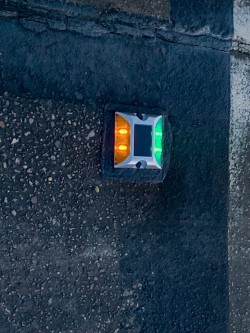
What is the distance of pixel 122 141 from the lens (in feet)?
6.55

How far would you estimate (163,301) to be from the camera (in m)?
2.12

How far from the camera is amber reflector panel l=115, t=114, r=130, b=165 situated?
1.99 m

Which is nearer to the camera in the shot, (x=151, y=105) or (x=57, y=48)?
(x=57, y=48)

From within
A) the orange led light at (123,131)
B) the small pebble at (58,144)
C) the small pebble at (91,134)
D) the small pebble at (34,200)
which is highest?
the orange led light at (123,131)

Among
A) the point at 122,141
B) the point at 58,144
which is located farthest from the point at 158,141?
the point at 58,144

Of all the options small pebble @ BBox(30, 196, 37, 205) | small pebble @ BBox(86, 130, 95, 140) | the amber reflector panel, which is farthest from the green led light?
small pebble @ BBox(30, 196, 37, 205)

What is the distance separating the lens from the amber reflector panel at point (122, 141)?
199 cm

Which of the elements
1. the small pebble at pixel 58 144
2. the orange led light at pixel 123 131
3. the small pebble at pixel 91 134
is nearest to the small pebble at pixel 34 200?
the small pebble at pixel 58 144

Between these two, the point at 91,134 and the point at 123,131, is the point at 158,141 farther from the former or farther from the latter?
the point at 91,134

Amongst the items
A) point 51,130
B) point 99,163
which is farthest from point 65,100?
point 99,163

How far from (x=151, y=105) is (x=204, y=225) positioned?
2.04ft

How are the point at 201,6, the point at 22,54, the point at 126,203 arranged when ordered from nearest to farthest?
the point at 22,54 < the point at 126,203 < the point at 201,6

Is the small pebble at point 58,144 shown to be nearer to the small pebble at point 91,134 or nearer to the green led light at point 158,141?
the small pebble at point 91,134

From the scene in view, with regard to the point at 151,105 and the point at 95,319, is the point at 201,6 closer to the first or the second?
the point at 151,105
